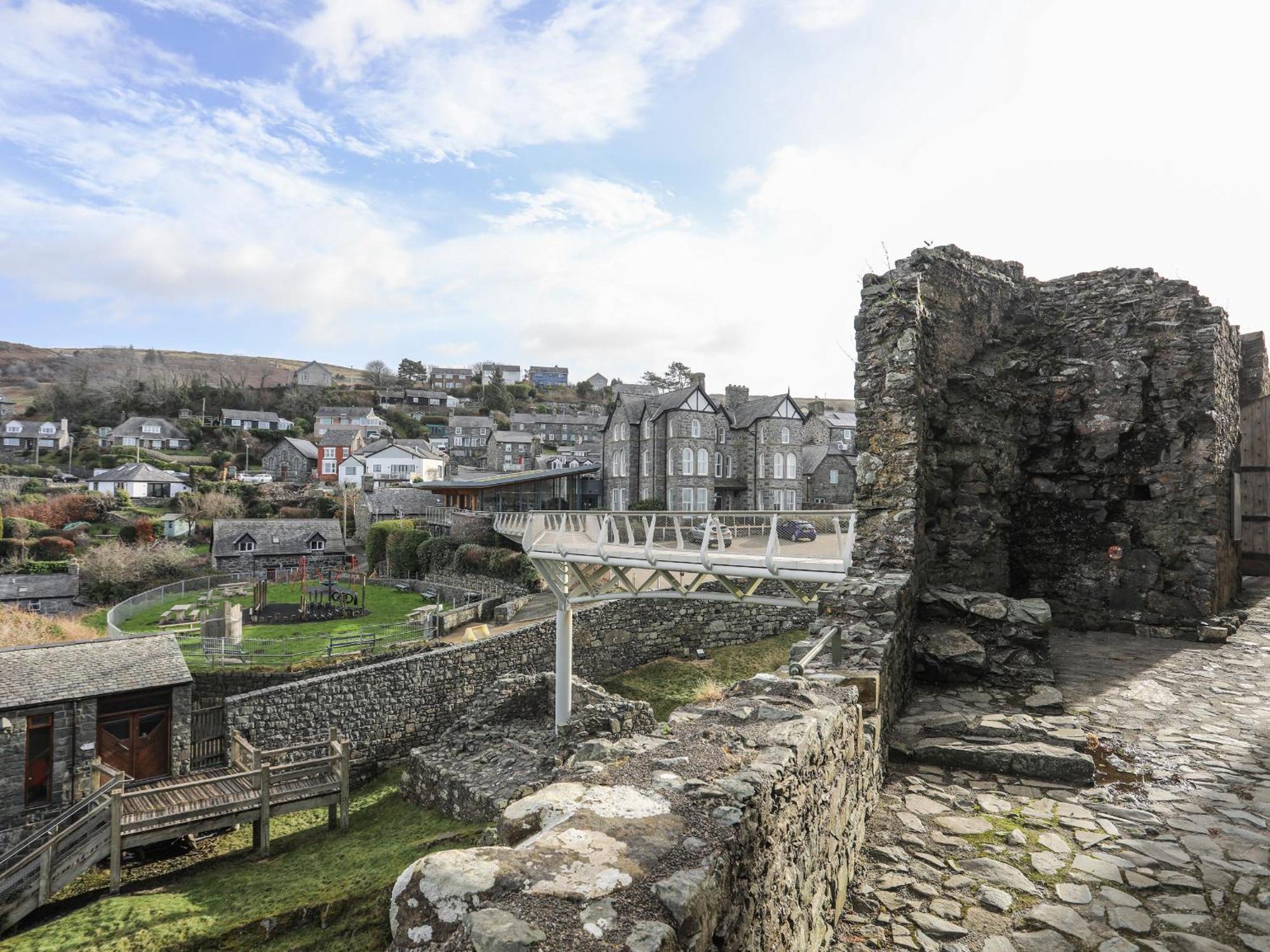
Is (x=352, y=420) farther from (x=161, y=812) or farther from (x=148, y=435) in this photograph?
(x=161, y=812)

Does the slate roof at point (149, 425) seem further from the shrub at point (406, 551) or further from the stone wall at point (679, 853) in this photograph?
the stone wall at point (679, 853)

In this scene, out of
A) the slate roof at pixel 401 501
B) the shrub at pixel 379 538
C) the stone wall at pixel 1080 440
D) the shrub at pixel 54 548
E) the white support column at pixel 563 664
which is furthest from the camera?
the slate roof at pixel 401 501

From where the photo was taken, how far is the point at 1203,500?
945cm

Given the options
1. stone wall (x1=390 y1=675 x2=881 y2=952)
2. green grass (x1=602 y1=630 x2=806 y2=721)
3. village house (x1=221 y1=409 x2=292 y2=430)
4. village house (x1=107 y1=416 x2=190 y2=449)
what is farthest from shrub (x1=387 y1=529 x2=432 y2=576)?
village house (x1=221 y1=409 x2=292 y2=430)

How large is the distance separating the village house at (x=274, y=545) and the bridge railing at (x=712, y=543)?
3157cm

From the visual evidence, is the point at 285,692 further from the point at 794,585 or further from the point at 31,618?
the point at 31,618

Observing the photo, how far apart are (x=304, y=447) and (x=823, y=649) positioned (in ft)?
252

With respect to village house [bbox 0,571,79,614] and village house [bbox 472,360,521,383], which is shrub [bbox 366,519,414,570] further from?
village house [bbox 472,360,521,383]

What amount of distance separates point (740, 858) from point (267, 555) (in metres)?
45.2

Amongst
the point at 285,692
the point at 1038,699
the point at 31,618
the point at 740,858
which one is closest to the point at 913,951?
the point at 740,858

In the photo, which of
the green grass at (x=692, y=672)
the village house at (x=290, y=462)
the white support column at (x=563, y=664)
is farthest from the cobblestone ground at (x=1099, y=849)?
the village house at (x=290, y=462)

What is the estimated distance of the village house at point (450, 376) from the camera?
127 metres

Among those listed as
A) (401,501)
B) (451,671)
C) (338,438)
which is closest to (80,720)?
(451,671)

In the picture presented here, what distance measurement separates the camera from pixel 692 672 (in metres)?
21.5
